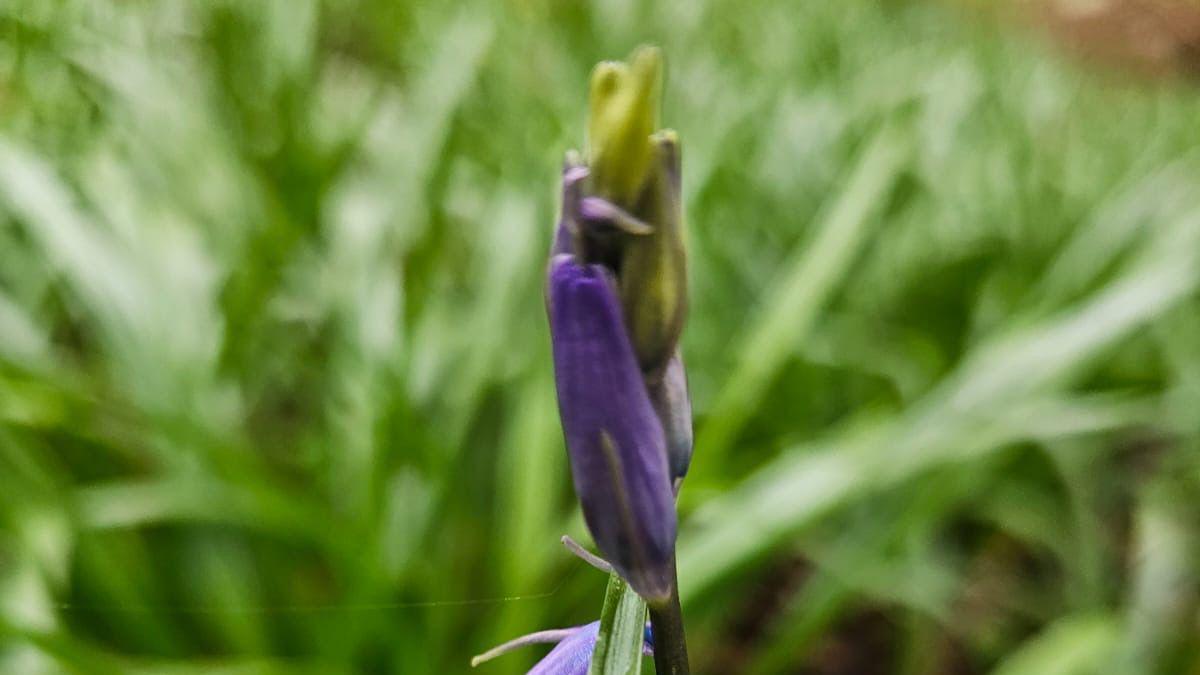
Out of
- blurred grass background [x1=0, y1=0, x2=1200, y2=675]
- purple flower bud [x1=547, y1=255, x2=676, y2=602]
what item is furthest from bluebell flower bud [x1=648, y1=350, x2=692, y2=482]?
blurred grass background [x1=0, y1=0, x2=1200, y2=675]

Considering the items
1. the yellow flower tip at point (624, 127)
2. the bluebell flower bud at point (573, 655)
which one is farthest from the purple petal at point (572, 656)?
the yellow flower tip at point (624, 127)

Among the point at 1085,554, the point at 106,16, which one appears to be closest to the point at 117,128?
the point at 106,16

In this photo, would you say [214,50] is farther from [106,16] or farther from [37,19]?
[37,19]

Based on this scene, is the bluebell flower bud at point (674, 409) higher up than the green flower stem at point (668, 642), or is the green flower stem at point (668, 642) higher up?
the bluebell flower bud at point (674, 409)

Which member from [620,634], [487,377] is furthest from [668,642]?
[487,377]

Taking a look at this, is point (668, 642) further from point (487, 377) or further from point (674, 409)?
point (487, 377)

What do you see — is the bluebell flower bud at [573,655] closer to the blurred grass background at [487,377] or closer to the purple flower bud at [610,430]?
the purple flower bud at [610,430]
